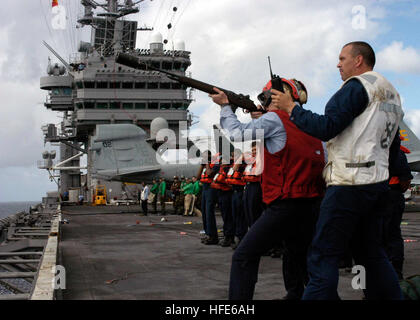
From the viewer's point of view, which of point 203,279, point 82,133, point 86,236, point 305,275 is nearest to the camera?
point 305,275

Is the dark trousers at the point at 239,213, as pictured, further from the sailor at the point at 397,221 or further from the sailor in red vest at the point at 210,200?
the sailor at the point at 397,221

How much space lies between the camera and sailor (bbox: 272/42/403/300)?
349cm

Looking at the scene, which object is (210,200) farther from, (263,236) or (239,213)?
(263,236)

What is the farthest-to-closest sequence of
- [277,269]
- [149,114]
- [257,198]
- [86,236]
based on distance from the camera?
1. [149,114]
2. [86,236]
3. [257,198]
4. [277,269]

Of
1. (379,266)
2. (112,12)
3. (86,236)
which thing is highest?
(112,12)

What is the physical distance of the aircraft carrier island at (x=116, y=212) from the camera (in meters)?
6.10

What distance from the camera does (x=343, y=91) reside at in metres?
3.61

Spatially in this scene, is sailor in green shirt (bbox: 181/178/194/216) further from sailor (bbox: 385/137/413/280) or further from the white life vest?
the white life vest

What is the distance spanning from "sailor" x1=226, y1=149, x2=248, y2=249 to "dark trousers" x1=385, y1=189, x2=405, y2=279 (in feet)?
11.6

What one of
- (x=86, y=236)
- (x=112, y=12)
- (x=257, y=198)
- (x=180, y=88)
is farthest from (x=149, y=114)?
(x=257, y=198)

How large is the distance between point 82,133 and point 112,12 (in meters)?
13.1

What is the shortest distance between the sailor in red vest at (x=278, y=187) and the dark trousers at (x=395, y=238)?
82.4 inches

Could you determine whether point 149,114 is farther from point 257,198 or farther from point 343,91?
point 343,91

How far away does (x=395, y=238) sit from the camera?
20.7 ft
